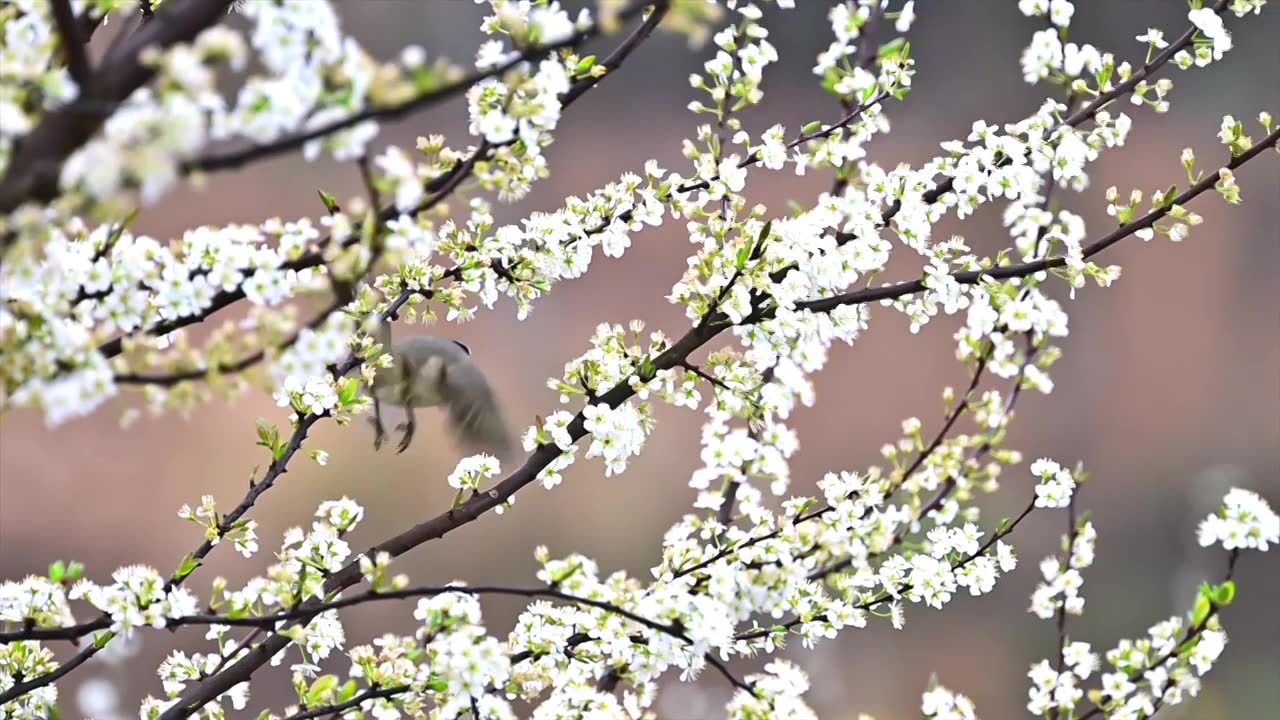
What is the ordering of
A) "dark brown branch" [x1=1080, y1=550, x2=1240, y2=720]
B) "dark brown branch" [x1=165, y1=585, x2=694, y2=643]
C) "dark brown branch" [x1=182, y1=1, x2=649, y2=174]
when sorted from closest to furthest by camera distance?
"dark brown branch" [x1=182, y1=1, x2=649, y2=174] → "dark brown branch" [x1=165, y1=585, x2=694, y2=643] → "dark brown branch" [x1=1080, y1=550, x2=1240, y2=720]

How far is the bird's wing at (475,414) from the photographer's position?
4.38 ft

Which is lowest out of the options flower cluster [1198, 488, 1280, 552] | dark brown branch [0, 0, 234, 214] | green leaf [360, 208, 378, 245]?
flower cluster [1198, 488, 1280, 552]

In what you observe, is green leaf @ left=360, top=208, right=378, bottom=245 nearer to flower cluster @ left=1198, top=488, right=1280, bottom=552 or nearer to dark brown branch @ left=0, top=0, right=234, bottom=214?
dark brown branch @ left=0, top=0, right=234, bottom=214

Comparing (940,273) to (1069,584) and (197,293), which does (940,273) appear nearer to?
(1069,584)

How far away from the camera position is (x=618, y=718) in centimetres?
97

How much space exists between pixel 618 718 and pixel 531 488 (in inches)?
105

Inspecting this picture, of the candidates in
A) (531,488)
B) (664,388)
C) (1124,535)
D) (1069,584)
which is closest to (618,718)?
(664,388)

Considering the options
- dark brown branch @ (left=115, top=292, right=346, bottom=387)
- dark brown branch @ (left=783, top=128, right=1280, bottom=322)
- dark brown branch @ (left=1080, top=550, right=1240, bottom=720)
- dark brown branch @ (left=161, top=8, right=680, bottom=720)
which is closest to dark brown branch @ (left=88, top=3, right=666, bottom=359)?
dark brown branch @ (left=161, top=8, right=680, bottom=720)

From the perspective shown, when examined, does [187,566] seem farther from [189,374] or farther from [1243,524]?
[1243,524]

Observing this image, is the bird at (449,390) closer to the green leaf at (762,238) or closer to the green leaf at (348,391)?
the green leaf at (348,391)

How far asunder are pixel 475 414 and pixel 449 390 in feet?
0.14

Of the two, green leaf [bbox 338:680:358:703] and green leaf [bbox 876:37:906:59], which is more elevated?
green leaf [bbox 876:37:906:59]

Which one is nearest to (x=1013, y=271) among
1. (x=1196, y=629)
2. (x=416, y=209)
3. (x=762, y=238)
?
(x=762, y=238)

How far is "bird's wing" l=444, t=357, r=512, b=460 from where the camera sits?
4.38 ft
